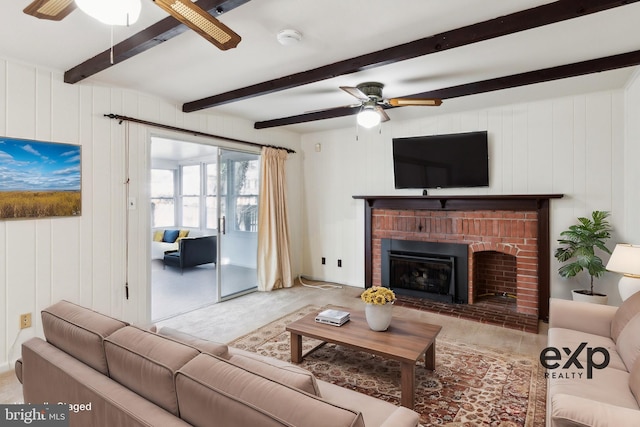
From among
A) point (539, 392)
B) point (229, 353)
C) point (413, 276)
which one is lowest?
point (539, 392)

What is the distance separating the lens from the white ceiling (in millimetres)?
2094

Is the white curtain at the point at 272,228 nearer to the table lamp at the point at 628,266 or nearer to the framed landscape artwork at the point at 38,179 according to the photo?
the framed landscape artwork at the point at 38,179

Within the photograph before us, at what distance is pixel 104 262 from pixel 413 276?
3691 millimetres

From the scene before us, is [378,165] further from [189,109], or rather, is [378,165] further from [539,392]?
[539,392]

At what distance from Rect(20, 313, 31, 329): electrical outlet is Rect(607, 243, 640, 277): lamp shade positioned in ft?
14.9

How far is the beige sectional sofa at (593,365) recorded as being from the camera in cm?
132

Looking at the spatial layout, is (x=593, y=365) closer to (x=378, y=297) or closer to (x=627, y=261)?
(x=627, y=261)

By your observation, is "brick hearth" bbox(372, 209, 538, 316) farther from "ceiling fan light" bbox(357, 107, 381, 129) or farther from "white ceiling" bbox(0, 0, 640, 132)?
"ceiling fan light" bbox(357, 107, 381, 129)

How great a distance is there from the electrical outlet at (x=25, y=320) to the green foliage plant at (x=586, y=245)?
4.93m

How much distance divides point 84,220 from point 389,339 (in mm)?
2879

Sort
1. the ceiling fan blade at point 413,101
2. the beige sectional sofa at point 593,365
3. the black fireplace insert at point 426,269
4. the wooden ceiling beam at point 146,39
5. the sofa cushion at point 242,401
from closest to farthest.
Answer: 1. the sofa cushion at point 242,401
2. the beige sectional sofa at point 593,365
3. the wooden ceiling beam at point 146,39
4. the ceiling fan blade at point 413,101
5. the black fireplace insert at point 426,269

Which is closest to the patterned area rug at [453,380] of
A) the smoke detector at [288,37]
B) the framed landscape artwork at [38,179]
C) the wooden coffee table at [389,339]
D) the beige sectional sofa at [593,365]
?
the wooden coffee table at [389,339]

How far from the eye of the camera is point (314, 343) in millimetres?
3209

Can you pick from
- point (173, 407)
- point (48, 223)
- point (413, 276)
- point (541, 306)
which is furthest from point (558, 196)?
point (48, 223)
